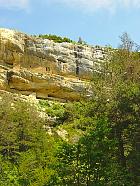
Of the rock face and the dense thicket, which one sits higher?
the rock face

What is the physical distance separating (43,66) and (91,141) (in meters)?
33.1

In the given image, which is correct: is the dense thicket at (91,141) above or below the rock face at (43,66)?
below

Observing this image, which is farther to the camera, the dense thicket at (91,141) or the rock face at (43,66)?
the rock face at (43,66)

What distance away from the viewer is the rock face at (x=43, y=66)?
4856 centimetres

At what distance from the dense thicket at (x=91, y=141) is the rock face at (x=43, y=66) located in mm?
8537

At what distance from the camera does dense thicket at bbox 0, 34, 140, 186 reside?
1819 cm

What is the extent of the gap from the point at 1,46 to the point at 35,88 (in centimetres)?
582

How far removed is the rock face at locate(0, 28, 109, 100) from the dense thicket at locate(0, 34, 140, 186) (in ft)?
28.0

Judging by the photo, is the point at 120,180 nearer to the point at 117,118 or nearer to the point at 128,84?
the point at 117,118

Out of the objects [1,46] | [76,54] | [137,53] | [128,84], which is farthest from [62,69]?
[128,84]

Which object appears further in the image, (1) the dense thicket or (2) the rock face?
(2) the rock face

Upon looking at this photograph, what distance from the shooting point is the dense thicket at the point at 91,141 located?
1819 cm

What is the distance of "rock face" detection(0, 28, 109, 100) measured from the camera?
48562 millimetres

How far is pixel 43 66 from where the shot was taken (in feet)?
167
